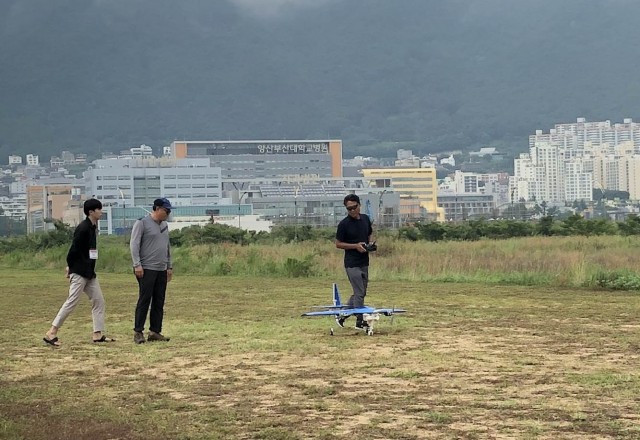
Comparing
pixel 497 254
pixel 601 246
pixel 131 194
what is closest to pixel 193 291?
pixel 497 254

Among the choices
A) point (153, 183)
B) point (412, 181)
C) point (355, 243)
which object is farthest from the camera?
point (412, 181)

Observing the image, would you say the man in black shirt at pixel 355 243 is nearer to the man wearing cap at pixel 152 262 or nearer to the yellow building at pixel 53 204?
the man wearing cap at pixel 152 262

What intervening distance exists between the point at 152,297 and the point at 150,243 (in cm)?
55

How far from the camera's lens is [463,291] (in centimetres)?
2012

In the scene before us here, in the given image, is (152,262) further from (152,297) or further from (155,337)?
(155,337)

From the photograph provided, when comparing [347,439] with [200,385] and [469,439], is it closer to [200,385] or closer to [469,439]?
[469,439]

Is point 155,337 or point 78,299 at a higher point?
point 78,299

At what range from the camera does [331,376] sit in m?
9.41


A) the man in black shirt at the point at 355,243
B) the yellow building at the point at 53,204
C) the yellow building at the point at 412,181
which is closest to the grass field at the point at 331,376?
the man in black shirt at the point at 355,243

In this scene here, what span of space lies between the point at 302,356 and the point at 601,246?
25299 mm

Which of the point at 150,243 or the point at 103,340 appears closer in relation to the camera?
the point at 150,243

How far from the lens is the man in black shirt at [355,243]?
12922 millimetres

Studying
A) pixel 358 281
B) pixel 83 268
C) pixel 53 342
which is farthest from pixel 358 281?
pixel 53 342

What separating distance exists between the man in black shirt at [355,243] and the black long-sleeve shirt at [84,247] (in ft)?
8.02
